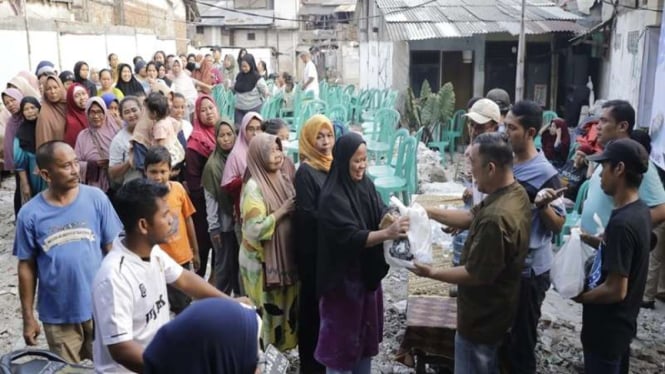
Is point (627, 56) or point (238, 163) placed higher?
point (627, 56)

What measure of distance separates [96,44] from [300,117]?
268 inches

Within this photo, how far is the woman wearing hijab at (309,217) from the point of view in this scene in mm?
3213

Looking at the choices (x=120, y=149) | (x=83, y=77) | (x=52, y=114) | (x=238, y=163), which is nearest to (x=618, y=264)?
(x=238, y=163)

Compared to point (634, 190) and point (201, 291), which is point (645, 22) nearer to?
point (634, 190)

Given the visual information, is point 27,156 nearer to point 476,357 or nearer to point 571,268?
point 476,357

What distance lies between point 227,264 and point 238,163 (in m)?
0.81

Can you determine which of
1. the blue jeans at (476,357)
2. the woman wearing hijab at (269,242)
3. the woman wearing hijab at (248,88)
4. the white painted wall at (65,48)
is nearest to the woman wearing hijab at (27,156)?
the woman wearing hijab at (269,242)

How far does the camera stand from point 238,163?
397cm

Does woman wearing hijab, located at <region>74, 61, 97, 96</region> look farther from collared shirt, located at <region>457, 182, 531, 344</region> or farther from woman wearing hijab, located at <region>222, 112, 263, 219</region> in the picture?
collared shirt, located at <region>457, 182, 531, 344</region>

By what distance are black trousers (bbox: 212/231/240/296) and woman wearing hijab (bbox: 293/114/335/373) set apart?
0.94m

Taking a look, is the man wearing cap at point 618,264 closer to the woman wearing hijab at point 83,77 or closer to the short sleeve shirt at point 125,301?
the short sleeve shirt at point 125,301

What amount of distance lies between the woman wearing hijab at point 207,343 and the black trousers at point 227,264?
109 inches

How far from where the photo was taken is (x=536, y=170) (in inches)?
121

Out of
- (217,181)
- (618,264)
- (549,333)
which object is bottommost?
(549,333)
